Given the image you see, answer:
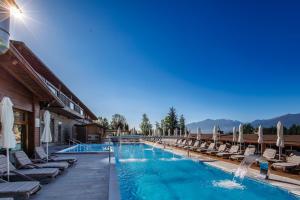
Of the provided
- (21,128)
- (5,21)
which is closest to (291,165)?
(5,21)

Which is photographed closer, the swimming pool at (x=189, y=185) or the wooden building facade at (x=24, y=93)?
the wooden building facade at (x=24, y=93)

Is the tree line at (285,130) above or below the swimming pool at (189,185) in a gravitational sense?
above

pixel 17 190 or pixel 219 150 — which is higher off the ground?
pixel 17 190

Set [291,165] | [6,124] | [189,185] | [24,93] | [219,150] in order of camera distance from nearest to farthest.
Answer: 1. [6,124]
2. [189,185]
3. [291,165]
4. [24,93]
5. [219,150]

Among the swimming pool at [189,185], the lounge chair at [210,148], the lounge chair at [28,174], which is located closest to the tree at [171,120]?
the lounge chair at [210,148]

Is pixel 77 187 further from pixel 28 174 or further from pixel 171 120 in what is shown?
pixel 171 120

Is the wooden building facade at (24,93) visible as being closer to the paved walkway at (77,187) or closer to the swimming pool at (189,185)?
the paved walkway at (77,187)

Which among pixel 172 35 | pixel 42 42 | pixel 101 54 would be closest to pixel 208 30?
pixel 172 35

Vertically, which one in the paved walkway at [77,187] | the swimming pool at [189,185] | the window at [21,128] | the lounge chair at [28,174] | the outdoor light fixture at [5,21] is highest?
the outdoor light fixture at [5,21]

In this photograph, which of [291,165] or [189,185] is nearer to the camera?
[189,185]

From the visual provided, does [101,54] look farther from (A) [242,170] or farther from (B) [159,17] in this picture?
(A) [242,170]

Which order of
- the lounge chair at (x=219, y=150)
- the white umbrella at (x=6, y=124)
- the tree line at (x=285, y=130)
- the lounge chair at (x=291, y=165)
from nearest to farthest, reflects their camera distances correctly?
1. the white umbrella at (x=6, y=124)
2. the lounge chair at (x=291, y=165)
3. the lounge chair at (x=219, y=150)
4. the tree line at (x=285, y=130)

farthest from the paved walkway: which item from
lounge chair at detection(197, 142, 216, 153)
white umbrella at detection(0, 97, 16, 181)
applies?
lounge chair at detection(197, 142, 216, 153)

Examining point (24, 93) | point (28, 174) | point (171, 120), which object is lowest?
point (28, 174)
